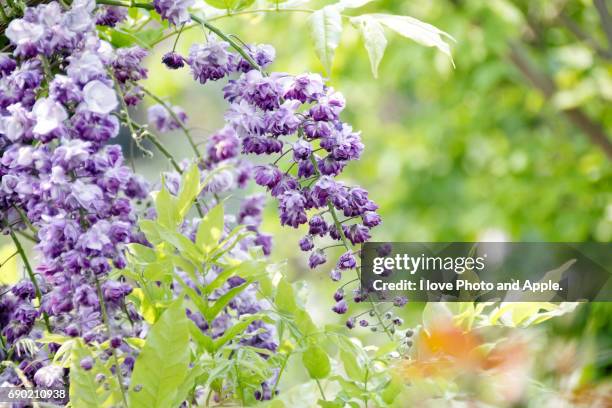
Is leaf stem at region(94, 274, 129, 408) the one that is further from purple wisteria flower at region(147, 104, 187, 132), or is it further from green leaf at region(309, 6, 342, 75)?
purple wisteria flower at region(147, 104, 187, 132)

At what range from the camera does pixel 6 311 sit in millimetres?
692

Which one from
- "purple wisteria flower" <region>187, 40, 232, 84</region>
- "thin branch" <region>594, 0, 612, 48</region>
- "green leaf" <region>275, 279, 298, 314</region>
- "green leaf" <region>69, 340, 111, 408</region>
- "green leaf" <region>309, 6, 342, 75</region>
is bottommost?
"green leaf" <region>69, 340, 111, 408</region>

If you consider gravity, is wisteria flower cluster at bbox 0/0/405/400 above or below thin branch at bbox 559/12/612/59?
below

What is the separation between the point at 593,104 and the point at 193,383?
2504mm

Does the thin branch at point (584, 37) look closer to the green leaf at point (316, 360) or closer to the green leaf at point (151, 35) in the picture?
the green leaf at point (151, 35)

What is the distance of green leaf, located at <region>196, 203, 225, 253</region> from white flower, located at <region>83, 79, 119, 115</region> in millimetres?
98

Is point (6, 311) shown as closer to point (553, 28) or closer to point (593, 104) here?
point (593, 104)

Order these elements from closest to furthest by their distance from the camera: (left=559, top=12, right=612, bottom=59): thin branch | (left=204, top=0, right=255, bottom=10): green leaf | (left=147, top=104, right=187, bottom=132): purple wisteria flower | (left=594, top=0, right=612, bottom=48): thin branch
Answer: (left=204, top=0, right=255, bottom=10): green leaf
(left=147, top=104, right=187, bottom=132): purple wisteria flower
(left=594, top=0, right=612, bottom=48): thin branch
(left=559, top=12, right=612, bottom=59): thin branch

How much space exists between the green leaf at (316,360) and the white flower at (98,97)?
21 cm

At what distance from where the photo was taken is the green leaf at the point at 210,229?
0.59 m

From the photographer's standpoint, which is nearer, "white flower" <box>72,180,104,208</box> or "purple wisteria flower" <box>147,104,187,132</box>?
"white flower" <box>72,180,104,208</box>

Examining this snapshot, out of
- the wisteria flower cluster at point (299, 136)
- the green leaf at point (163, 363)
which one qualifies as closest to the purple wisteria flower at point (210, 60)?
the wisteria flower cluster at point (299, 136)

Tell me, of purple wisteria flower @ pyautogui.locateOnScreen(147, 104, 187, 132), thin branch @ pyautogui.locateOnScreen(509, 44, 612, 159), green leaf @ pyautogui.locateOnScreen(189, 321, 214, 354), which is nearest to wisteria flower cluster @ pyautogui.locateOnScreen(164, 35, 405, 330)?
green leaf @ pyautogui.locateOnScreen(189, 321, 214, 354)

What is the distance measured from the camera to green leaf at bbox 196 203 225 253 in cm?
59
